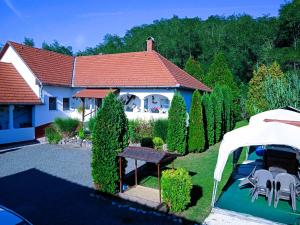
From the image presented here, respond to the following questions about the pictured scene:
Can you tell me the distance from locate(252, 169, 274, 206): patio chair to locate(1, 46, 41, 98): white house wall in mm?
17367

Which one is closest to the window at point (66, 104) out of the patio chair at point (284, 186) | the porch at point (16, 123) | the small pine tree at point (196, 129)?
the porch at point (16, 123)

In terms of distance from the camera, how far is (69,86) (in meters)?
24.2

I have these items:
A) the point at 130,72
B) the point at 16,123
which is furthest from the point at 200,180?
the point at 16,123

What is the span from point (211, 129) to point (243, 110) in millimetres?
17234

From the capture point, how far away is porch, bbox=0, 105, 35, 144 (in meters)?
18.6

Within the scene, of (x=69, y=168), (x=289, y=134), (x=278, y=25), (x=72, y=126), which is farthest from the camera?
(x=278, y=25)

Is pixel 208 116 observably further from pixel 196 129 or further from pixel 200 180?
pixel 200 180

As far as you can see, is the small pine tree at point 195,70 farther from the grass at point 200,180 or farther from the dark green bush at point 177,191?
the dark green bush at point 177,191

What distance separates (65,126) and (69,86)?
5796mm

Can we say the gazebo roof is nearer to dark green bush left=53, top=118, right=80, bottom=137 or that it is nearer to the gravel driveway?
the gravel driveway

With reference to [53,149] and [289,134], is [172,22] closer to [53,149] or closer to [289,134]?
[53,149]


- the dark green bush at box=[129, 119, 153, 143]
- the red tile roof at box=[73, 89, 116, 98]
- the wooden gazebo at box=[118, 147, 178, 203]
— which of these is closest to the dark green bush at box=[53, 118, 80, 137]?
the red tile roof at box=[73, 89, 116, 98]

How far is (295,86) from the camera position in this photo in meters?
18.4

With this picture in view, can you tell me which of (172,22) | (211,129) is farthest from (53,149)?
(172,22)
